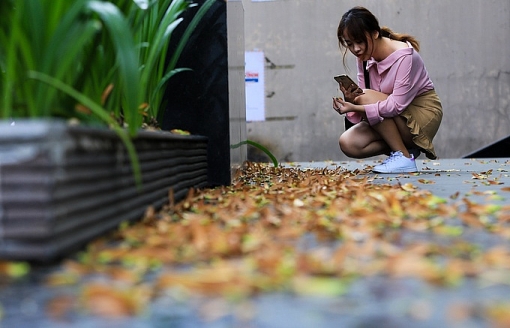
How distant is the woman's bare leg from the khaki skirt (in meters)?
0.04

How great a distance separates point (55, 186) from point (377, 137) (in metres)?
2.55

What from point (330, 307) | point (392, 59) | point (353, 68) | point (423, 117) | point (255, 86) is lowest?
point (330, 307)

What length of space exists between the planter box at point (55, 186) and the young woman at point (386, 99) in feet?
6.41

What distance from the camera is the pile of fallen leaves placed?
736mm

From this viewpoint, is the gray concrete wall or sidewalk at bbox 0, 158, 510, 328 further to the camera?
the gray concrete wall

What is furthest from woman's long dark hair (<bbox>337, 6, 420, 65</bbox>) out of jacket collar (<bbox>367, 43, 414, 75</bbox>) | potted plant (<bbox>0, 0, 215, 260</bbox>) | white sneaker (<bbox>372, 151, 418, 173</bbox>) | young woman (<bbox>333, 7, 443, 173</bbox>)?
potted plant (<bbox>0, 0, 215, 260</bbox>)

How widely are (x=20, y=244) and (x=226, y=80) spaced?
1.38m

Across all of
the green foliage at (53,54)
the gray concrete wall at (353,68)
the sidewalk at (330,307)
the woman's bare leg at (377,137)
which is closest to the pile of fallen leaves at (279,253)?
the sidewalk at (330,307)

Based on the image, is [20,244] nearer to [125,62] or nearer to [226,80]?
[125,62]

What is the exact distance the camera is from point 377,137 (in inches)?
126

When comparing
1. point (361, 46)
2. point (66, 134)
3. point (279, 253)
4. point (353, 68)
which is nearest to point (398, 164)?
point (361, 46)

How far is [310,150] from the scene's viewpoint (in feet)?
20.2

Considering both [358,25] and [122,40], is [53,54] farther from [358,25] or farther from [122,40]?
[358,25]

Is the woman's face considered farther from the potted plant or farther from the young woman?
the potted plant
